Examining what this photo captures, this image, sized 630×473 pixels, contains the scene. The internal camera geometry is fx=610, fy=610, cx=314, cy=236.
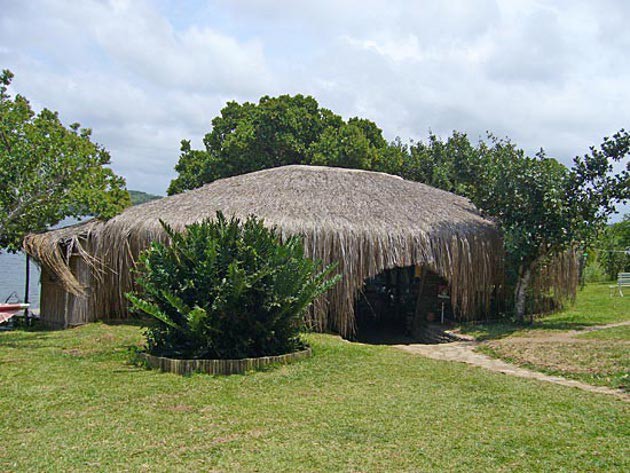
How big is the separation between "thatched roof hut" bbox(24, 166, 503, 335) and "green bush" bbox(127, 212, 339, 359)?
2991 millimetres

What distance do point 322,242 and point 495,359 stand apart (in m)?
3.88

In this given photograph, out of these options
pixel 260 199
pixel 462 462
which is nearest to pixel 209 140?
pixel 260 199

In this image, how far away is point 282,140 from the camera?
2173cm

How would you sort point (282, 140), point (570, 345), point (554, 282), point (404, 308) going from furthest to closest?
point (282, 140)
point (404, 308)
point (554, 282)
point (570, 345)

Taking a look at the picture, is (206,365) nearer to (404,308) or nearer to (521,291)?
(521,291)

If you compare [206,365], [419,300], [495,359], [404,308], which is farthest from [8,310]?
[495,359]

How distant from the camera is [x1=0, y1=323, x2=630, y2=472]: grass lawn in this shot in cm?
457

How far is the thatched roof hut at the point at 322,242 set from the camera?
1151 cm

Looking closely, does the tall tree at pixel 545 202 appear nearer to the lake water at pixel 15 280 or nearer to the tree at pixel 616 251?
the tree at pixel 616 251

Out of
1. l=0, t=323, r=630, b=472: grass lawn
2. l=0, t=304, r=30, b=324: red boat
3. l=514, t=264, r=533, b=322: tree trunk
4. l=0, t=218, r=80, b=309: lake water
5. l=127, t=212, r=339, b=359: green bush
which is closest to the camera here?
l=0, t=323, r=630, b=472: grass lawn

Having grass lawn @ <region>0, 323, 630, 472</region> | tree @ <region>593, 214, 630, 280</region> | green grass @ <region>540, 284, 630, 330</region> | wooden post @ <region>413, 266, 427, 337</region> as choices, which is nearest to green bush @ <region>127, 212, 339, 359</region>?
grass lawn @ <region>0, 323, 630, 472</region>

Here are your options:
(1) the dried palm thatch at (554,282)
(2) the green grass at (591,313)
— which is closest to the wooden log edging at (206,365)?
(2) the green grass at (591,313)

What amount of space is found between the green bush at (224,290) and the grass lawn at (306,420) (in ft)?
2.25

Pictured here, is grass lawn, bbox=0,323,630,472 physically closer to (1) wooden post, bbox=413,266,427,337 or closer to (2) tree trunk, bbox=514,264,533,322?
(2) tree trunk, bbox=514,264,533,322
